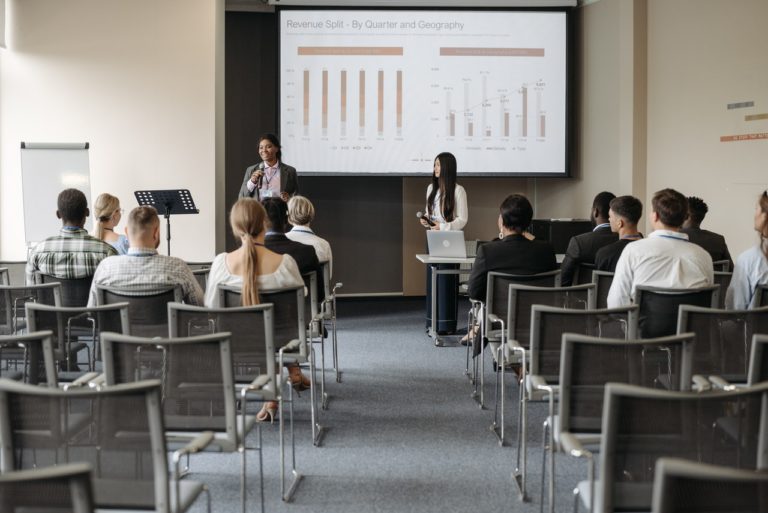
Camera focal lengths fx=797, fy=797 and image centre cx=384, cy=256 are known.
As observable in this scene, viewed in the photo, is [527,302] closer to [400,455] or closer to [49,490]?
[400,455]

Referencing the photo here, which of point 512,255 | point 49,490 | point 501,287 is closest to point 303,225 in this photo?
point 512,255

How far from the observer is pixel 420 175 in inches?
334

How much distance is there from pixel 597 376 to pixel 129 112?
21.2 ft

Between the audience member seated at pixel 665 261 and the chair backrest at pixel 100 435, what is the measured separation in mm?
2388

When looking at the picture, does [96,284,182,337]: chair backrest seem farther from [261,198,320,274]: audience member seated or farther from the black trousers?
the black trousers

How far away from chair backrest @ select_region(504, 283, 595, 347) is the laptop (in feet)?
8.40

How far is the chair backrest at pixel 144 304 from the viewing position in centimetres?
349

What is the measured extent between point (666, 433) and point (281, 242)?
111 inches

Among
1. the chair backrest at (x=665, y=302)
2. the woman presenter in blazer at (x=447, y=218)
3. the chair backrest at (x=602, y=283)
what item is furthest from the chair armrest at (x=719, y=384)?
the woman presenter in blazer at (x=447, y=218)

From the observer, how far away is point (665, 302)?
3504mm

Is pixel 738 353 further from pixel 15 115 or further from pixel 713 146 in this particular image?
pixel 15 115

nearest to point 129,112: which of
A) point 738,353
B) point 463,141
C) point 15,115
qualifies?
point 15,115

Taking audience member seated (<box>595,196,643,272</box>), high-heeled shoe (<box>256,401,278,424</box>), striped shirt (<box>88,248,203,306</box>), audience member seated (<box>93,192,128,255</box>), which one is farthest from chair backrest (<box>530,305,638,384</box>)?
audience member seated (<box>93,192,128,255</box>)

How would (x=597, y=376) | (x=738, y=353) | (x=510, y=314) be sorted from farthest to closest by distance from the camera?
(x=510, y=314) < (x=738, y=353) < (x=597, y=376)
